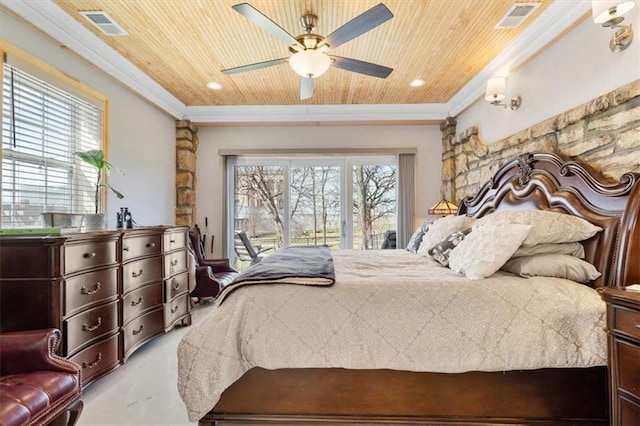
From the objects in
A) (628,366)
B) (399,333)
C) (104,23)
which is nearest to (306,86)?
(104,23)

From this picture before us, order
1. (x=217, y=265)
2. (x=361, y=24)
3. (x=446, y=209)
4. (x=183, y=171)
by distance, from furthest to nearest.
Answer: (x=183, y=171), (x=217, y=265), (x=446, y=209), (x=361, y=24)

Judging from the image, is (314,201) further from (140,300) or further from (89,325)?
(89,325)

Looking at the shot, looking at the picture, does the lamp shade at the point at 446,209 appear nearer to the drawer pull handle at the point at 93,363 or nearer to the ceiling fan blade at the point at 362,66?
the ceiling fan blade at the point at 362,66

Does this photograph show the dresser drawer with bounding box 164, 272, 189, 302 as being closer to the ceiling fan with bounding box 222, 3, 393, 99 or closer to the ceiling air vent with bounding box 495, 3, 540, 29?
the ceiling fan with bounding box 222, 3, 393, 99

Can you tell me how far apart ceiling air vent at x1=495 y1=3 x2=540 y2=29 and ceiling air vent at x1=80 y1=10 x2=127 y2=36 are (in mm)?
3018

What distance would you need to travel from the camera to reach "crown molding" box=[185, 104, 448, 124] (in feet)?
14.6

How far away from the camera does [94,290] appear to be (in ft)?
6.76

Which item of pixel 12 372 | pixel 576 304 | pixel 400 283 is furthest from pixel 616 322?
pixel 12 372

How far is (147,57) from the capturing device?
3.06m

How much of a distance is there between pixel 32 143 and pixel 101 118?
2.75ft

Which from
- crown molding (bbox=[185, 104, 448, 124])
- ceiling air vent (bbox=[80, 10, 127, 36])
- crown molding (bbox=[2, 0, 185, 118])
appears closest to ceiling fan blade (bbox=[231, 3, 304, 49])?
ceiling air vent (bbox=[80, 10, 127, 36])

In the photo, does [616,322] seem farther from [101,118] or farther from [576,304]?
[101,118]

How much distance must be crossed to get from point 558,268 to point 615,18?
142 cm

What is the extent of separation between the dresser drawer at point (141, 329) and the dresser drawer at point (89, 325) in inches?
6.9
